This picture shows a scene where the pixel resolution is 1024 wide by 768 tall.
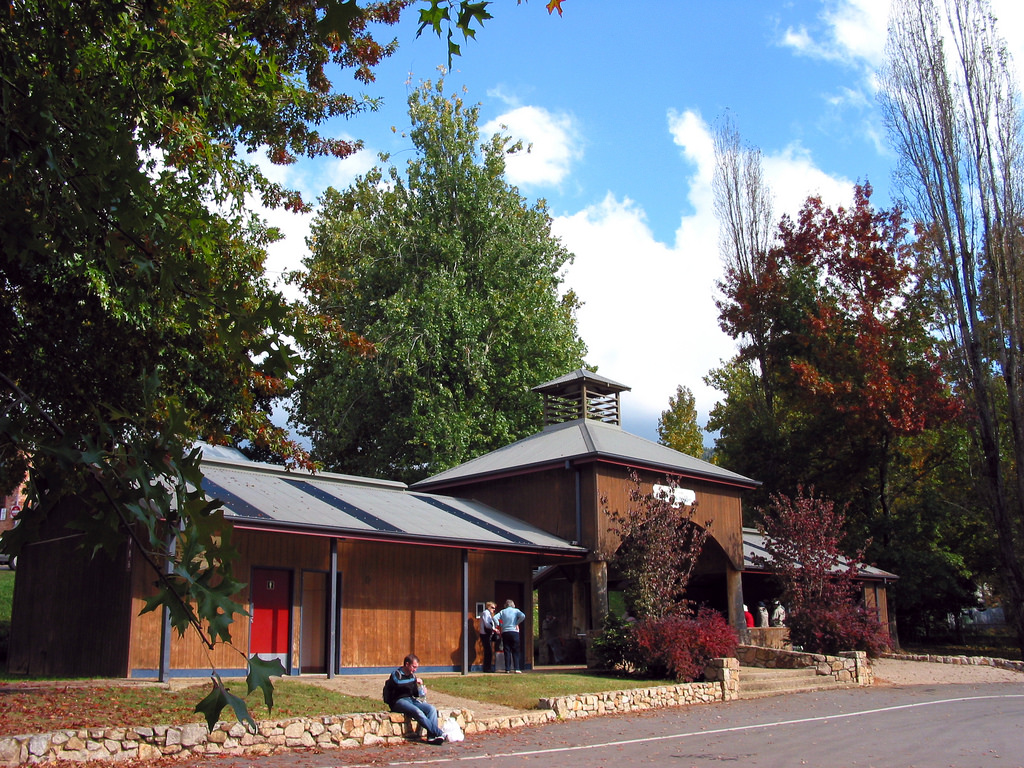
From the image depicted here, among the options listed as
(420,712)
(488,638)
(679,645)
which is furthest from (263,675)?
(488,638)

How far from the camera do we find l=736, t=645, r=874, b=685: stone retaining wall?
21.4m

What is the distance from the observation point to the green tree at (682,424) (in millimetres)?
50062

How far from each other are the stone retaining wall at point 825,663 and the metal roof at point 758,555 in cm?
421

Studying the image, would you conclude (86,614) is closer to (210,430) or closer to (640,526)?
(210,430)

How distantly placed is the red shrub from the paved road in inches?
57.4

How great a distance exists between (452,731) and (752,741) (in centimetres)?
407

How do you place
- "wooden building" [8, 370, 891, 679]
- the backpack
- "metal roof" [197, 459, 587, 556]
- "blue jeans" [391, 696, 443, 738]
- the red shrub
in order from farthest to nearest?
the red shrub → "metal roof" [197, 459, 587, 556] → "wooden building" [8, 370, 891, 679] → the backpack → "blue jeans" [391, 696, 443, 738]

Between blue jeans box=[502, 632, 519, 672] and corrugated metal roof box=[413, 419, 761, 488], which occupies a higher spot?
corrugated metal roof box=[413, 419, 761, 488]

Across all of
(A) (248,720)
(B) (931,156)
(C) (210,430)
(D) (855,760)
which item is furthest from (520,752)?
(B) (931,156)

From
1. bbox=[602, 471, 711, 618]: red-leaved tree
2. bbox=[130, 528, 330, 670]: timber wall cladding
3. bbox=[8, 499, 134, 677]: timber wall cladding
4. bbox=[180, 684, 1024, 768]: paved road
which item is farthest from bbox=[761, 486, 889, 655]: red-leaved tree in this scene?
bbox=[8, 499, 134, 677]: timber wall cladding

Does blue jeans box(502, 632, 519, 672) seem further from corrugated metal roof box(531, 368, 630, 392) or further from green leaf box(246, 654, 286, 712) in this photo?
green leaf box(246, 654, 286, 712)

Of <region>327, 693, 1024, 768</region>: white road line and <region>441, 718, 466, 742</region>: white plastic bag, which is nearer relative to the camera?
<region>327, 693, 1024, 768</region>: white road line

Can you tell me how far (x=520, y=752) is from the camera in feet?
36.8

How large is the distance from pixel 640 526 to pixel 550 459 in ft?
11.4
